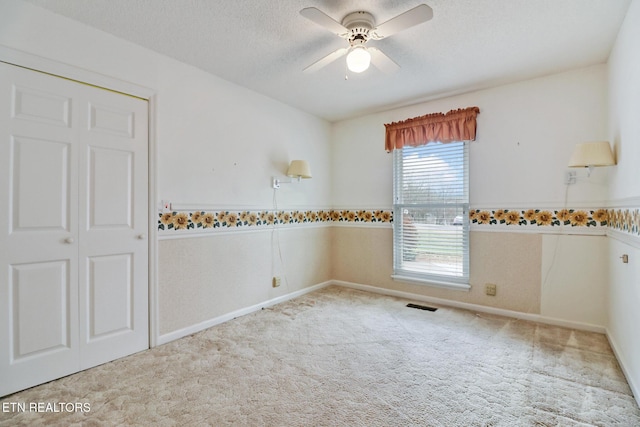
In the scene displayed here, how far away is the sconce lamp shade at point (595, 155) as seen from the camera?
248cm

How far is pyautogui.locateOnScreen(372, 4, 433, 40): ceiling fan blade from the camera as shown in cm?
174

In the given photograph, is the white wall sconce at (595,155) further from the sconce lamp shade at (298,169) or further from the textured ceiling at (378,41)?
the sconce lamp shade at (298,169)

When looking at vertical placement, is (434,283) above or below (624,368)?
above

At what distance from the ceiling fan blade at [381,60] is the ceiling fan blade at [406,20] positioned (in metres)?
0.16

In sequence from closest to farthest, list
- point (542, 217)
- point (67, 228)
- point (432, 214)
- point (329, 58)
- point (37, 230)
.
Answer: point (37, 230) < point (67, 228) < point (329, 58) < point (542, 217) < point (432, 214)

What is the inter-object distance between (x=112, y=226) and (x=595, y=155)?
389cm

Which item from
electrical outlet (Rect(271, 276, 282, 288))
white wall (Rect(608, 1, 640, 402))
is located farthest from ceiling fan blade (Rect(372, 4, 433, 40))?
electrical outlet (Rect(271, 276, 282, 288))

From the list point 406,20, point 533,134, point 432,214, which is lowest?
point 432,214

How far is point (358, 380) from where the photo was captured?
209 cm

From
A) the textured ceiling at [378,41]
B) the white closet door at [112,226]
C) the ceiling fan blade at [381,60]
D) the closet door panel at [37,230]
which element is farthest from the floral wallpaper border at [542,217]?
the closet door panel at [37,230]

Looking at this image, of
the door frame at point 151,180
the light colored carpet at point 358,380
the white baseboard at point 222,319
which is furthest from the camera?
the white baseboard at point 222,319

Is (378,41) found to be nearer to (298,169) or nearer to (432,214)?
(298,169)

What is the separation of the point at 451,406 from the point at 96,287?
255 cm

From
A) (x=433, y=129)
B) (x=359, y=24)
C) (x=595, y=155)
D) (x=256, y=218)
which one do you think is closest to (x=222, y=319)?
(x=256, y=218)
